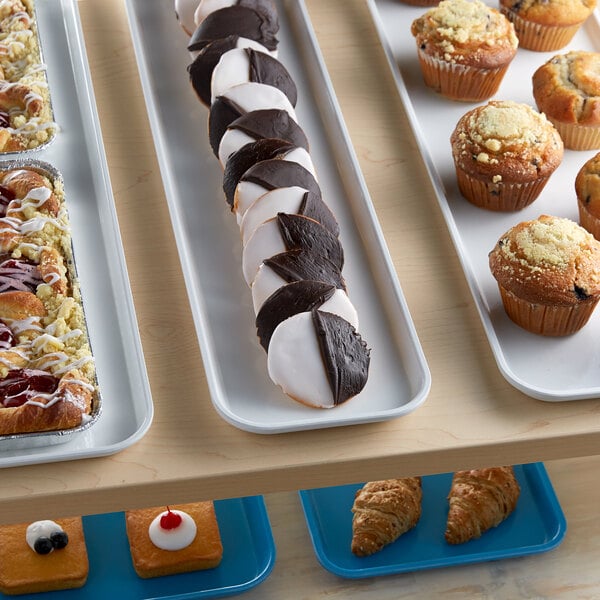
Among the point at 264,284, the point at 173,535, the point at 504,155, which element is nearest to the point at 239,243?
the point at 264,284

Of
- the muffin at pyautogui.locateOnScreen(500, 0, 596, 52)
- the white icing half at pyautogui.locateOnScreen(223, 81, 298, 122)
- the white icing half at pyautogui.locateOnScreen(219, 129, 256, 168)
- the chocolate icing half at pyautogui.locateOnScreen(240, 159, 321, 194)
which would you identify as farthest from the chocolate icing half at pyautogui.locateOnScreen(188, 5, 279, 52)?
the muffin at pyautogui.locateOnScreen(500, 0, 596, 52)

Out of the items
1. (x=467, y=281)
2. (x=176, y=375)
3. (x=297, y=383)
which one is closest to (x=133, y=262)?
(x=176, y=375)

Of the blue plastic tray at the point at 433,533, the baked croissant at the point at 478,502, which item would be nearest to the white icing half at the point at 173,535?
the blue plastic tray at the point at 433,533

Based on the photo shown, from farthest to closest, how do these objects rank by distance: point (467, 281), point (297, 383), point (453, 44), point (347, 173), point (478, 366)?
point (453, 44) < point (347, 173) < point (467, 281) < point (478, 366) < point (297, 383)

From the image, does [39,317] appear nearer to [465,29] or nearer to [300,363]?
[300,363]

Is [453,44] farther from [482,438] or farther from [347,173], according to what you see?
[482,438]

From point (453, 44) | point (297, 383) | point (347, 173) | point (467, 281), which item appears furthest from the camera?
point (453, 44)
